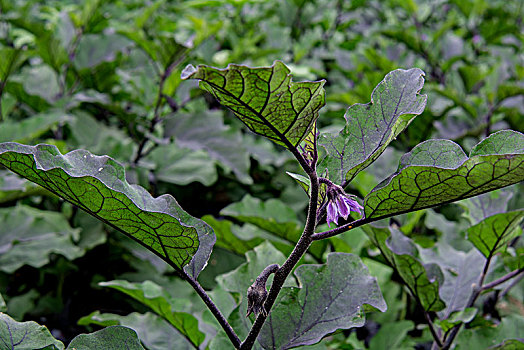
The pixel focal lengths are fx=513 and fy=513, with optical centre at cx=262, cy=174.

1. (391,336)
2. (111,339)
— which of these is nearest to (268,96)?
(111,339)

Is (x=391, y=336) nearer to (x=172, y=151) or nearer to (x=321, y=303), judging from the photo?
(x=321, y=303)

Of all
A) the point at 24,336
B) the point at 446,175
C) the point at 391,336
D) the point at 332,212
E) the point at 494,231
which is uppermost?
the point at 446,175

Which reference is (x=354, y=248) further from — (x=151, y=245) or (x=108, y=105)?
(x=108, y=105)

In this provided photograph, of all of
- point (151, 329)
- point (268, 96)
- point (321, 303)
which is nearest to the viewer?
point (268, 96)

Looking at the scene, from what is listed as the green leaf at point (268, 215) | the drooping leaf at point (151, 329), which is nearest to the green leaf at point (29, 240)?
the drooping leaf at point (151, 329)

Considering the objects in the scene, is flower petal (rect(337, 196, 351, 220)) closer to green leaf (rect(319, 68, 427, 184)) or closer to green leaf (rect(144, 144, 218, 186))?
green leaf (rect(319, 68, 427, 184))

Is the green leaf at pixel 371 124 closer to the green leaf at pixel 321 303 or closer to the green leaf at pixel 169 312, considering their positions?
the green leaf at pixel 321 303

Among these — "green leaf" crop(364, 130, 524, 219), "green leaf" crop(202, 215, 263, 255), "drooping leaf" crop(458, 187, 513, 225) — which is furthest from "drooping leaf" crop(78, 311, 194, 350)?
"drooping leaf" crop(458, 187, 513, 225)
